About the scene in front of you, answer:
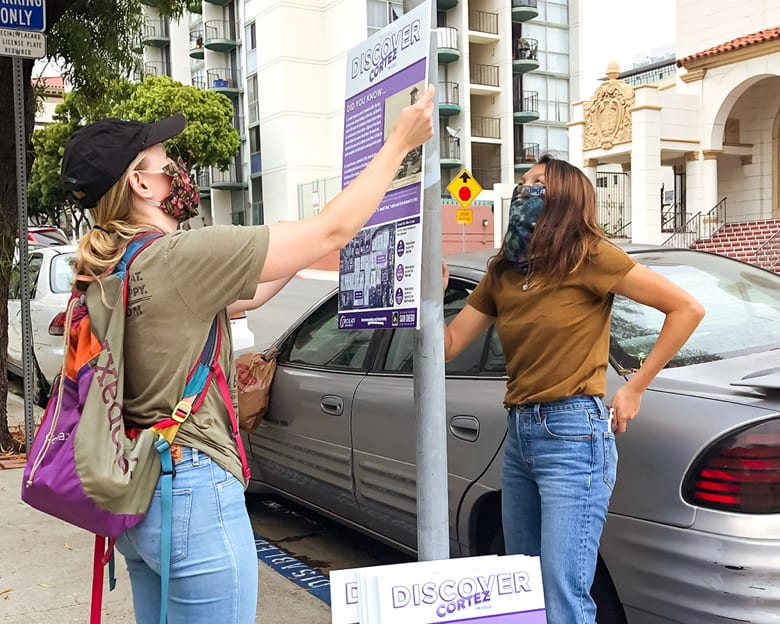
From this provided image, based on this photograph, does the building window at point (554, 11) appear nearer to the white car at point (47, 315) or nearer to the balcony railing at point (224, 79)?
the balcony railing at point (224, 79)

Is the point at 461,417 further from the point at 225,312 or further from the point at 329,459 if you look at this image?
the point at 225,312

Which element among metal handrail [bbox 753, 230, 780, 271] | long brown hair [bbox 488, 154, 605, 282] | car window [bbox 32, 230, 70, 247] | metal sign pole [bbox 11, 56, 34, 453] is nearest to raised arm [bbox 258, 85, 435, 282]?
long brown hair [bbox 488, 154, 605, 282]

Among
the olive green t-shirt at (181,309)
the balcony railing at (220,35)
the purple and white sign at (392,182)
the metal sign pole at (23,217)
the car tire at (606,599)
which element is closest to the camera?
the olive green t-shirt at (181,309)

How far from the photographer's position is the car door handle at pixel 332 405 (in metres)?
4.21

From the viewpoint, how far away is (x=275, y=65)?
3747cm

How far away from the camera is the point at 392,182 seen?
7.97 ft

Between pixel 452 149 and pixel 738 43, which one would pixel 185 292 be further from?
pixel 452 149

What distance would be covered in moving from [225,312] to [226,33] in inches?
1715

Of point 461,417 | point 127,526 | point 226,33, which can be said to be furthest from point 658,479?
point 226,33

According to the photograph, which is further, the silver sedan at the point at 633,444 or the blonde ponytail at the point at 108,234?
the silver sedan at the point at 633,444

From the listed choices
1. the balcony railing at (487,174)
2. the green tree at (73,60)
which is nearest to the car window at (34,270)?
the green tree at (73,60)

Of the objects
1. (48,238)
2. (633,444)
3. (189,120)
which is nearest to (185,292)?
(633,444)

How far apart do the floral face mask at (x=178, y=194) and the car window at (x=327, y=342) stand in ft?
7.36

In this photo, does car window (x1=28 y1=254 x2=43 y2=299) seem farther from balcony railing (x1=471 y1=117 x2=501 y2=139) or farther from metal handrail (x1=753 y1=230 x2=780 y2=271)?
balcony railing (x1=471 y1=117 x2=501 y2=139)
